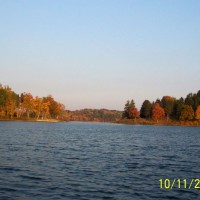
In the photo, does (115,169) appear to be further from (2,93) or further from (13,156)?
(2,93)

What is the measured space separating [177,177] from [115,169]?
5.77 metres

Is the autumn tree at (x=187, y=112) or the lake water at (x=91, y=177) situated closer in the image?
the lake water at (x=91, y=177)
